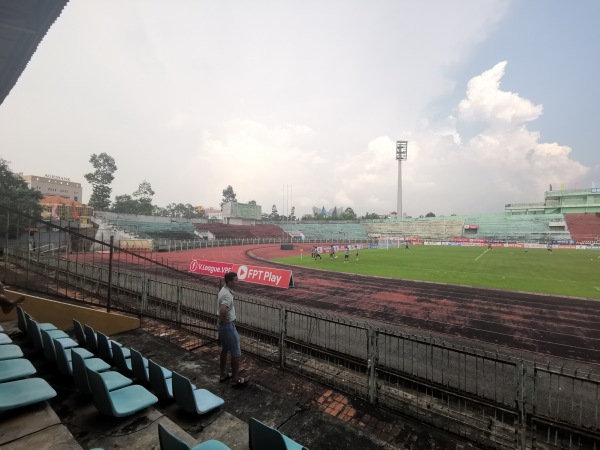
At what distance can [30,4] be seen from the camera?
14.3ft

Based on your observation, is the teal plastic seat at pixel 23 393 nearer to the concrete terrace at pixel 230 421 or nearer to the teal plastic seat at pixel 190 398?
the concrete terrace at pixel 230 421

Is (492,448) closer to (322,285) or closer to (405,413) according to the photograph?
(405,413)

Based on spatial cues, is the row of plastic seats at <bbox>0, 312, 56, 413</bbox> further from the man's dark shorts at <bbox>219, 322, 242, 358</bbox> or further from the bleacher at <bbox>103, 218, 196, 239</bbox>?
the bleacher at <bbox>103, 218, 196, 239</bbox>

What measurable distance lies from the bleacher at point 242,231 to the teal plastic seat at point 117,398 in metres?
56.0

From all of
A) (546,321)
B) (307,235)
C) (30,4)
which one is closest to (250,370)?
(30,4)

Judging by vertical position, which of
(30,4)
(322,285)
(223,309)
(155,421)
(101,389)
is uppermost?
(30,4)

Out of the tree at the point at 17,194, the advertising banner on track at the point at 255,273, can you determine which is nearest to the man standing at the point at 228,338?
the advertising banner on track at the point at 255,273

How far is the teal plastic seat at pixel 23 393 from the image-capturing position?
3.26m

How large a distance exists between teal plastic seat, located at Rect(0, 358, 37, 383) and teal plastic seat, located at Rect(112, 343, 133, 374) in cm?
118

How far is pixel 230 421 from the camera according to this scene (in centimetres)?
409

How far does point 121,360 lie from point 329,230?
3029 inches

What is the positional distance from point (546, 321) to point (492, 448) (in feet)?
34.4

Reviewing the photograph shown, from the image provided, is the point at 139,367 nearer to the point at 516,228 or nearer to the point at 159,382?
the point at 159,382

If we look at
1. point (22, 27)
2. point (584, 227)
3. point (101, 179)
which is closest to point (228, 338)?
point (22, 27)
